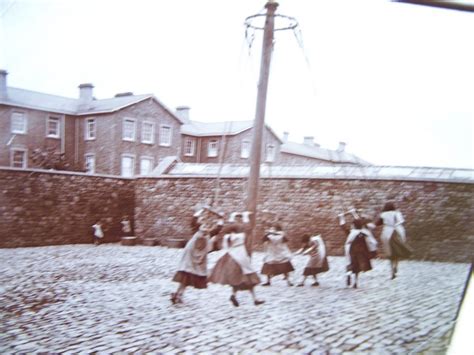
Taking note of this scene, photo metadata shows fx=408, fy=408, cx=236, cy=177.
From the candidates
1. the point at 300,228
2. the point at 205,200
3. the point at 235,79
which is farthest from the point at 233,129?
the point at 300,228

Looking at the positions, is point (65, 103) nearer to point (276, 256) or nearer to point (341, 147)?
point (276, 256)

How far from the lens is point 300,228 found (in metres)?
2.38

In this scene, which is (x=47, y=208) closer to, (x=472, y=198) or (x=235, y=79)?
(x=235, y=79)

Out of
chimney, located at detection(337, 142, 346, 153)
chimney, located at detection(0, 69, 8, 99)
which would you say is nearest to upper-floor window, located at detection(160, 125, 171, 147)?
chimney, located at detection(0, 69, 8, 99)

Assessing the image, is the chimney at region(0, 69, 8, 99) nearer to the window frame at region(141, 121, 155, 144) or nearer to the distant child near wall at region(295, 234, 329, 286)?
the window frame at region(141, 121, 155, 144)

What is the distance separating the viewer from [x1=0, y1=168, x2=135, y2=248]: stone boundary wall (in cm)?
229

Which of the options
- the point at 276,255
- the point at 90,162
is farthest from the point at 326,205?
the point at 90,162

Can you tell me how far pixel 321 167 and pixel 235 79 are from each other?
0.74 meters

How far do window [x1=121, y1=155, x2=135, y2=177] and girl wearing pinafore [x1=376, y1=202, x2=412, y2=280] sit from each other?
1437 mm

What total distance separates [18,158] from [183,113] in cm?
96

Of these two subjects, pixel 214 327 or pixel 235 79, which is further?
pixel 235 79

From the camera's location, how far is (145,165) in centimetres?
240

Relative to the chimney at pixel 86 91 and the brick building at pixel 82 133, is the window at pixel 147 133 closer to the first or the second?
the brick building at pixel 82 133

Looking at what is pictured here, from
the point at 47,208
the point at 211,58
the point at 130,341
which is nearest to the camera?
the point at 130,341
